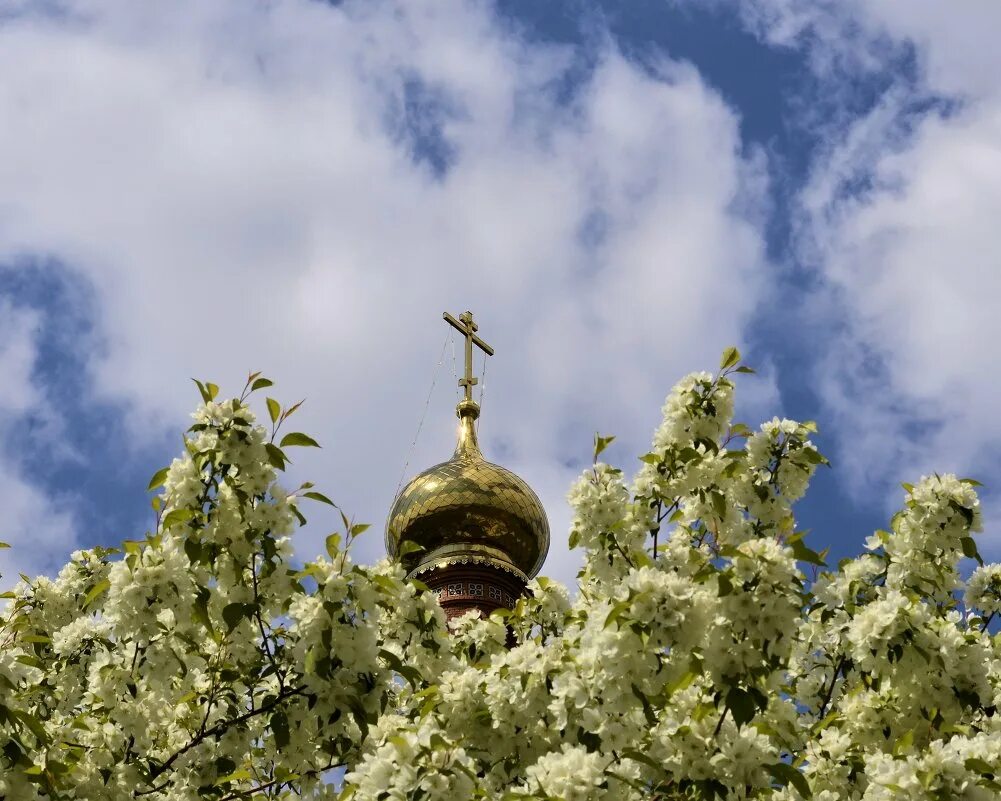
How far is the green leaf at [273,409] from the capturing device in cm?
629

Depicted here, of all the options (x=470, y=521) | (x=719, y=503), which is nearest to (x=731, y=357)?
(x=719, y=503)

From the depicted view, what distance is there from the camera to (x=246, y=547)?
253 inches

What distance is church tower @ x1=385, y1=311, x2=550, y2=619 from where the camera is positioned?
85.9 feet

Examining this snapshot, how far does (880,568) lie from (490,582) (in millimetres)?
19319

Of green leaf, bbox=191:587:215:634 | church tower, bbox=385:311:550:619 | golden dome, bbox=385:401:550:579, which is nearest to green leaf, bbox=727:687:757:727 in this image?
green leaf, bbox=191:587:215:634

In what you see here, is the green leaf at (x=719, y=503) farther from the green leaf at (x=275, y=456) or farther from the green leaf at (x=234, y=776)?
the green leaf at (x=234, y=776)

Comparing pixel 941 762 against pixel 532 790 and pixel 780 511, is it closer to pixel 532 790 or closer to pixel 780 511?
pixel 532 790

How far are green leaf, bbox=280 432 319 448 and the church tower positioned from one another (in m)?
19.8

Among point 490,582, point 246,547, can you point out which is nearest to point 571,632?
point 246,547

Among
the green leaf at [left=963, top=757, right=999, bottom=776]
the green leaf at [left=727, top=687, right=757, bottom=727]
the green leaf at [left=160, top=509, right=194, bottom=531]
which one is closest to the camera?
the green leaf at [left=727, top=687, right=757, bottom=727]

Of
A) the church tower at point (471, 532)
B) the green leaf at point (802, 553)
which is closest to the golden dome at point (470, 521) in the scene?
the church tower at point (471, 532)

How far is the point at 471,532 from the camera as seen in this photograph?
26984mm

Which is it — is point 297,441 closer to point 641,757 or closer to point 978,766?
point 641,757

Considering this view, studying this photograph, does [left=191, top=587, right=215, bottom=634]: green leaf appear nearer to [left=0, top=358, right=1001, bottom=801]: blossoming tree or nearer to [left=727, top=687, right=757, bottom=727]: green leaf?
[left=0, top=358, right=1001, bottom=801]: blossoming tree
